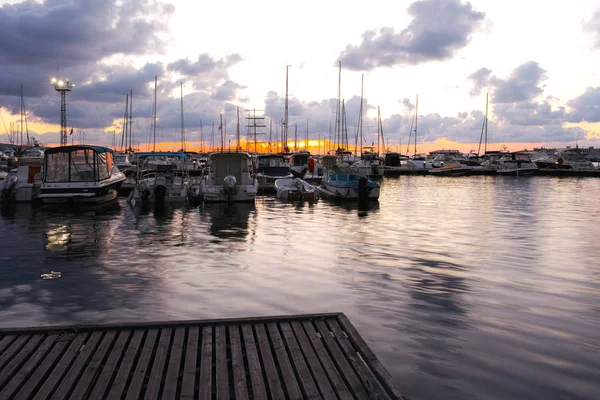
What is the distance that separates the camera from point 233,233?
59.6 feet

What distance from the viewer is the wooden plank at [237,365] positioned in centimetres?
474

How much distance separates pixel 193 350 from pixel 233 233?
1260 centimetres

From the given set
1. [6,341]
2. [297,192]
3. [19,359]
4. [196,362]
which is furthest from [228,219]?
[196,362]

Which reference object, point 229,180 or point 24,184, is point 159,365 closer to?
point 229,180

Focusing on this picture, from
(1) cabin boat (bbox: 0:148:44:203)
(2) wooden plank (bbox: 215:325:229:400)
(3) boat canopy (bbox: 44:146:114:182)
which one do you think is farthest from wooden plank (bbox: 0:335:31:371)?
(1) cabin boat (bbox: 0:148:44:203)

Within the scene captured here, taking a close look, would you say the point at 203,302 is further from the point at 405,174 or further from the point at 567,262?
the point at 405,174

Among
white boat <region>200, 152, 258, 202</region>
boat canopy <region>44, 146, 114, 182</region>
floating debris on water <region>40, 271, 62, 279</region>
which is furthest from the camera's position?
white boat <region>200, 152, 258, 202</region>

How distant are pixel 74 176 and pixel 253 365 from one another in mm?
24266

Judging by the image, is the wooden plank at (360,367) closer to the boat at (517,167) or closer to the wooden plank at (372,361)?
the wooden plank at (372,361)

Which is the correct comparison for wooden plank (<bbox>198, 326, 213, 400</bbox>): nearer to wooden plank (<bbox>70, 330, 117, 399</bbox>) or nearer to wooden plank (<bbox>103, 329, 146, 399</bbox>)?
wooden plank (<bbox>103, 329, 146, 399</bbox>)

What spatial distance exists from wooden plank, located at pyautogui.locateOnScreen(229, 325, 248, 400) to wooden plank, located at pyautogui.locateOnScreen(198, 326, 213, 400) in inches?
9.8

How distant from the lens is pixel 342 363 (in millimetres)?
5348

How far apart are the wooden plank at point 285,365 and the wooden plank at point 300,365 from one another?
0.06m

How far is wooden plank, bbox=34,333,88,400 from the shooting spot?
4.61 m
